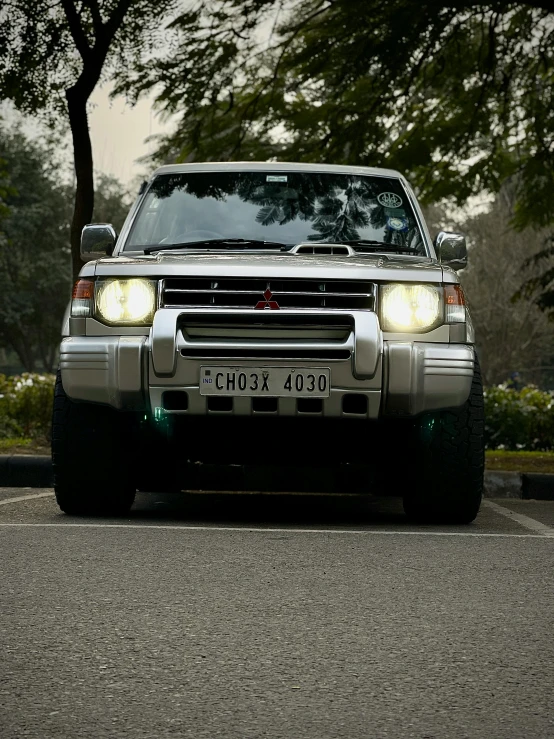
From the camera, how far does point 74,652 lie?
389 centimetres

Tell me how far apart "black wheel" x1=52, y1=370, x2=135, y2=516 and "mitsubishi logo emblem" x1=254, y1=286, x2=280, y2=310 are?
1.01m

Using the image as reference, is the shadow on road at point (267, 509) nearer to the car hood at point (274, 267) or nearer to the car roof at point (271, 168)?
the car hood at point (274, 267)

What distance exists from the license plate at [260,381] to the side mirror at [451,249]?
1.30 meters

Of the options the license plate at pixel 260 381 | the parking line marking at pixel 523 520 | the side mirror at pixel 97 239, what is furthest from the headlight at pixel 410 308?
the side mirror at pixel 97 239

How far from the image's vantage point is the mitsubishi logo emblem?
660 centimetres

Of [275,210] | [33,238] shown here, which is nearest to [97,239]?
[275,210]

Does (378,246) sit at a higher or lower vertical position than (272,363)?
higher

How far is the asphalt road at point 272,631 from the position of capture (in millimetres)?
3279

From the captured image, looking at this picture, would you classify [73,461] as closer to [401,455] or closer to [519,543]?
[401,455]

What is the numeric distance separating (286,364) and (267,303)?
343 millimetres

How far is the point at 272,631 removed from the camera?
423cm

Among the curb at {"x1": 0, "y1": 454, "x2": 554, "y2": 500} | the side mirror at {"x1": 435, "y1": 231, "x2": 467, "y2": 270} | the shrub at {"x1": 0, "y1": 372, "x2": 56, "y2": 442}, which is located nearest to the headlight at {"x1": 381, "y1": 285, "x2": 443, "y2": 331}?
the side mirror at {"x1": 435, "y1": 231, "x2": 467, "y2": 270}

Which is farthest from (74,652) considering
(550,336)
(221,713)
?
(550,336)

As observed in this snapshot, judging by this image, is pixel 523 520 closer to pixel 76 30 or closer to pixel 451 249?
pixel 451 249
